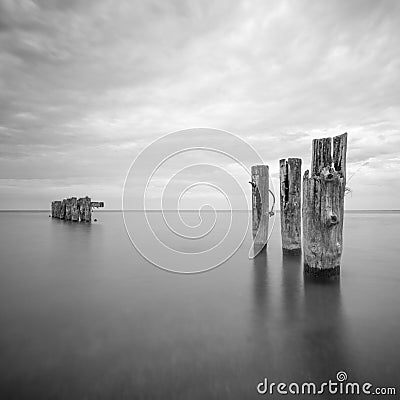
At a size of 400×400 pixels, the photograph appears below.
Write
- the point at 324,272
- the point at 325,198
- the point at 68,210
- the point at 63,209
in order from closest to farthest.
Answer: the point at 325,198
the point at 324,272
the point at 68,210
the point at 63,209

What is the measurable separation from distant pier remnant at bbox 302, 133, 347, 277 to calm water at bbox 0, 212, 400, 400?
0.87 metres

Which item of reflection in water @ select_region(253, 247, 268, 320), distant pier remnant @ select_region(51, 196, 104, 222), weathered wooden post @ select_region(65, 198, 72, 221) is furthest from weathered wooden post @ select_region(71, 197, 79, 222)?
reflection in water @ select_region(253, 247, 268, 320)

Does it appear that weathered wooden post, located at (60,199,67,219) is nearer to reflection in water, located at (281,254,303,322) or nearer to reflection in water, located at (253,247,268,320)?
reflection in water, located at (253,247,268,320)

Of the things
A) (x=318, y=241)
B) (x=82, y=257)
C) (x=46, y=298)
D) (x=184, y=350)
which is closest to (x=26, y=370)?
(x=184, y=350)

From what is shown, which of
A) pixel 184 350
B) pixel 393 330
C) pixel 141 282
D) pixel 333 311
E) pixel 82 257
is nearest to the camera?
pixel 184 350

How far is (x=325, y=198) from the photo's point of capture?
17.1ft

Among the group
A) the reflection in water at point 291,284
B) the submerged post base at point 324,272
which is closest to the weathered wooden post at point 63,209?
the reflection in water at point 291,284

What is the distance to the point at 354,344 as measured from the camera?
11.1 feet

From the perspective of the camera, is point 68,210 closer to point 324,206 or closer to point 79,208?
point 79,208

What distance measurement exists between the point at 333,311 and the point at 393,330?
2.79 ft

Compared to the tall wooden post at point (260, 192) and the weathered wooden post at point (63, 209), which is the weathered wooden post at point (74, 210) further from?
the tall wooden post at point (260, 192)

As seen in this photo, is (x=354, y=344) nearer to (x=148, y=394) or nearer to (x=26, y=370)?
(x=148, y=394)

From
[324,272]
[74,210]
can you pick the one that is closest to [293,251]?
[324,272]

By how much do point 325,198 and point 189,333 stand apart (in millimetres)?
3521
